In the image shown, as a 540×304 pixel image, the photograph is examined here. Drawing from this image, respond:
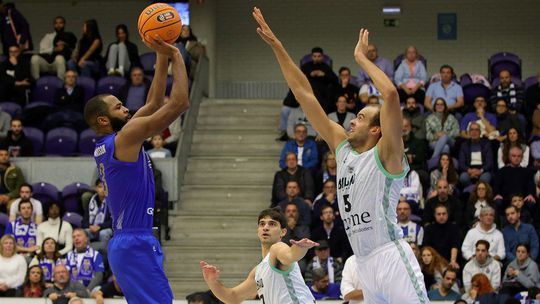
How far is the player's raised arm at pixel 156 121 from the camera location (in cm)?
780

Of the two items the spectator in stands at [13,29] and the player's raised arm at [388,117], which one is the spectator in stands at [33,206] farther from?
the player's raised arm at [388,117]

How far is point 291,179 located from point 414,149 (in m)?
2.05

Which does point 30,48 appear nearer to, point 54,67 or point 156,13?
point 54,67

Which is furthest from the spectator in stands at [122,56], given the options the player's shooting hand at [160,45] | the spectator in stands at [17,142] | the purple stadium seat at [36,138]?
the player's shooting hand at [160,45]

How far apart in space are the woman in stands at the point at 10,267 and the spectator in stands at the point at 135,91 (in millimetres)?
4012

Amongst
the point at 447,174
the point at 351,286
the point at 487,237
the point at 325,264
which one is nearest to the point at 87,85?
the point at 325,264

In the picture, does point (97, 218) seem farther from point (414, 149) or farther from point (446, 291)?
point (446, 291)

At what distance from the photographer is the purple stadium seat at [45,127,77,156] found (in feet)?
63.0

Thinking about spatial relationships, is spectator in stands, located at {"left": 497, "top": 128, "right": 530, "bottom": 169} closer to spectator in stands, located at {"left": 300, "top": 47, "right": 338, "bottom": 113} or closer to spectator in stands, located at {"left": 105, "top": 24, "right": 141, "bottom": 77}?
spectator in stands, located at {"left": 300, "top": 47, "right": 338, "bottom": 113}

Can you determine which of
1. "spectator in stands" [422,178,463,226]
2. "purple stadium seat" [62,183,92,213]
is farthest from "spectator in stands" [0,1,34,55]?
"spectator in stands" [422,178,463,226]

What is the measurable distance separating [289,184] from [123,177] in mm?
9311

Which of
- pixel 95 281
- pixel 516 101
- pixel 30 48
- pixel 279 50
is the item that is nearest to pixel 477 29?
pixel 516 101

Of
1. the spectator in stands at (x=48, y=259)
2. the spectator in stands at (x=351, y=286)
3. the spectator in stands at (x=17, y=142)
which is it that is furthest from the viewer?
the spectator in stands at (x=17, y=142)

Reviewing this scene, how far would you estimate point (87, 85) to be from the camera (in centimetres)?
2009
